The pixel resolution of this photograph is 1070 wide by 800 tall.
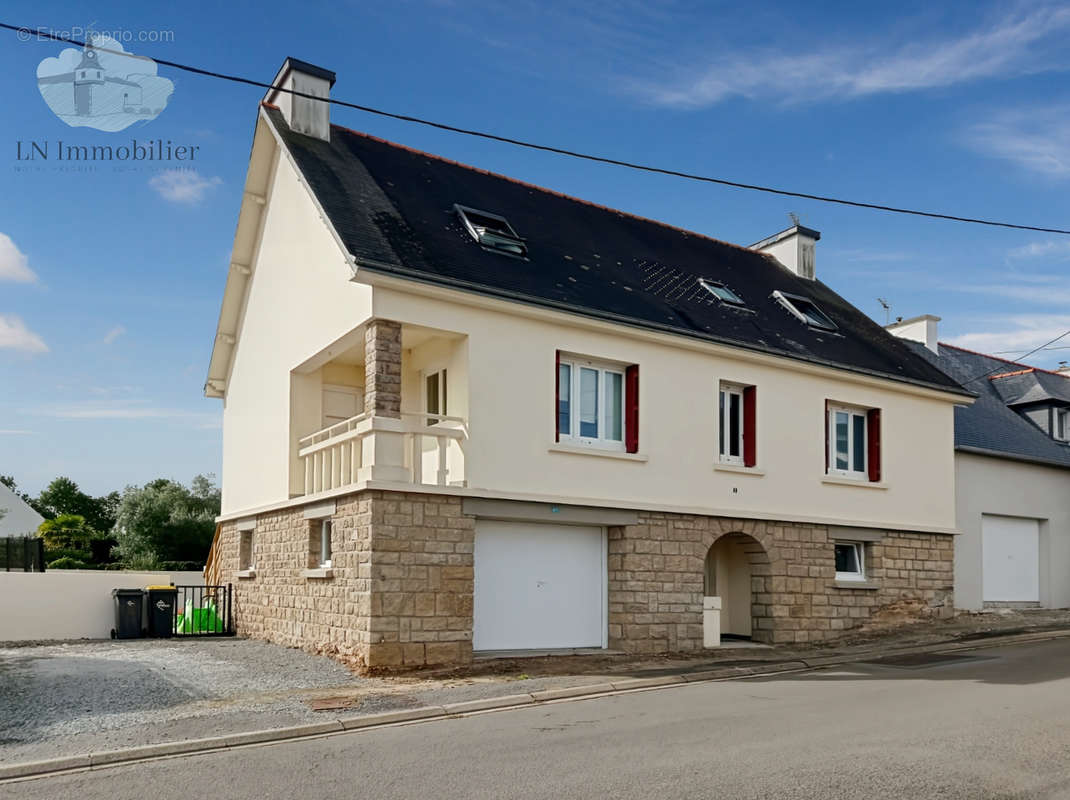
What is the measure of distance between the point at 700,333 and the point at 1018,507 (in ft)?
34.3

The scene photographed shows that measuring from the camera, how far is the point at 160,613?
17812mm

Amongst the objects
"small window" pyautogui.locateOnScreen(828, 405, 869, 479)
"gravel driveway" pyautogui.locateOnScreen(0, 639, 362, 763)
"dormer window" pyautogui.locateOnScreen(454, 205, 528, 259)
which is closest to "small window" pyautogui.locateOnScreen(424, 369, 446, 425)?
"dormer window" pyautogui.locateOnScreen(454, 205, 528, 259)

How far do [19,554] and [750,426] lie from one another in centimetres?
1437

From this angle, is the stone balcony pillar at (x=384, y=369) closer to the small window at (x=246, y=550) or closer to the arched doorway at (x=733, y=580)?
the small window at (x=246, y=550)

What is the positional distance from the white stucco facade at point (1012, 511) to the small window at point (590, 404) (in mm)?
9309

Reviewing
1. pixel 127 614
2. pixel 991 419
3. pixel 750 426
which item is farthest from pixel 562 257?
pixel 991 419

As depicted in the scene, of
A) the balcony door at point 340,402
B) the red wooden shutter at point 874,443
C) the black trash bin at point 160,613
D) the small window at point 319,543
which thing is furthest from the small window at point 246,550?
the red wooden shutter at point 874,443

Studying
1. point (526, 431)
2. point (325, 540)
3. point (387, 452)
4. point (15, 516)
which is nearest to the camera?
point (387, 452)

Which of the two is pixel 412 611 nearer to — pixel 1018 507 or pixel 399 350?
pixel 399 350

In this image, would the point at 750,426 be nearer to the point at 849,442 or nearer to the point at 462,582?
the point at 849,442

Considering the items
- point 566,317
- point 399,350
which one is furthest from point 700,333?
point 399,350

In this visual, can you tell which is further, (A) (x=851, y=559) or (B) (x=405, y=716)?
(A) (x=851, y=559)

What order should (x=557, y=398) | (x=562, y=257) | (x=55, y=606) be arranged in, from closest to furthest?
1. (x=557, y=398)
2. (x=562, y=257)
3. (x=55, y=606)

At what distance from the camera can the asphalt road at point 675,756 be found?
7.16 metres
